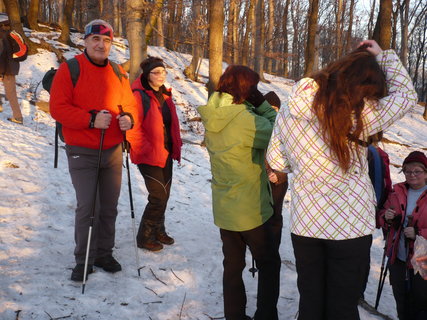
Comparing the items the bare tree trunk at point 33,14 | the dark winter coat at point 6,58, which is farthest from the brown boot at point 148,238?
the bare tree trunk at point 33,14

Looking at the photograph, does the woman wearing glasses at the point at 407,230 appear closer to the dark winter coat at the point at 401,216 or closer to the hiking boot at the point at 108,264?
the dark winter coat at the point at 401,216

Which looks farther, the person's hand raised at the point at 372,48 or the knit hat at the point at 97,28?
the knit hat at the point at 97,28

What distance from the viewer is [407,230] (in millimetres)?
3062

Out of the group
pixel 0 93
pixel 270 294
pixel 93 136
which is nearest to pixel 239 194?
pixel 270 294

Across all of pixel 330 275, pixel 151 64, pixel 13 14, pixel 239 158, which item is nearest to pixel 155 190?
pixel 151 64

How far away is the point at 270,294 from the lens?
2818 millimetres

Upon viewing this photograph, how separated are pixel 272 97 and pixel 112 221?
224 centimetres

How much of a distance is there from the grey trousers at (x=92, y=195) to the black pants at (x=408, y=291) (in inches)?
108

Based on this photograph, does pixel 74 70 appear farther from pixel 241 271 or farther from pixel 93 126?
pixel 241 271

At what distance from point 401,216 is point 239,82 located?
196 cm

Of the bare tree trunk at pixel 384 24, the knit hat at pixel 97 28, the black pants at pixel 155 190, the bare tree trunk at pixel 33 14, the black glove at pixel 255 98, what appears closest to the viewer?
the black glove at pixel 255 98

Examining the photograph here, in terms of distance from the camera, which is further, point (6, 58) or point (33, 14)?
point (33, 14)

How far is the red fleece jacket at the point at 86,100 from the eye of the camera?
3.16 meters

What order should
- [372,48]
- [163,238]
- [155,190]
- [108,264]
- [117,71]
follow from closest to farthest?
[372,48] → [117,71] → [108,264] → [155,190] → [163,238]
